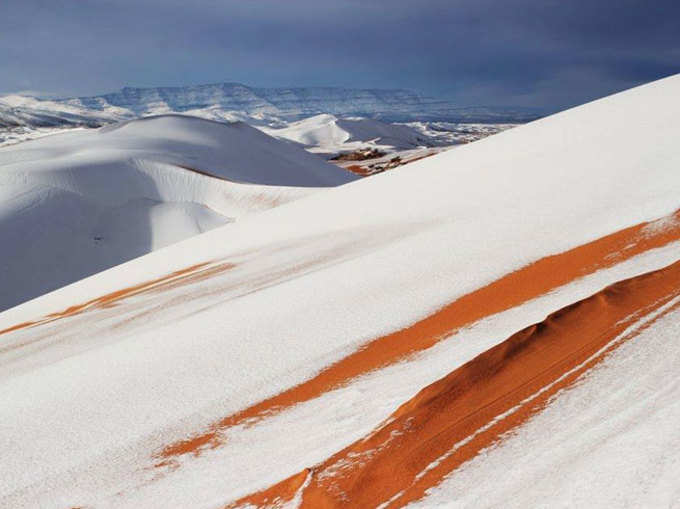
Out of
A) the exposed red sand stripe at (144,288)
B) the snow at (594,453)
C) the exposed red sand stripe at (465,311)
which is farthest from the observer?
the exposed red sand stripe at (144,288)

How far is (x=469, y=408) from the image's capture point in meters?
3.06

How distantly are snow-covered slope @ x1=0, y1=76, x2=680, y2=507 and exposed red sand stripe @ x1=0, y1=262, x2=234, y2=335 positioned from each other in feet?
1.37

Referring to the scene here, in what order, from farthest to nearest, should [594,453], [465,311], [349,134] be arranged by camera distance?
[349,134] < [465,311] < [594,453]

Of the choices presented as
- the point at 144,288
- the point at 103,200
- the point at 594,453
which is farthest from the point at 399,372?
the point at 103,200

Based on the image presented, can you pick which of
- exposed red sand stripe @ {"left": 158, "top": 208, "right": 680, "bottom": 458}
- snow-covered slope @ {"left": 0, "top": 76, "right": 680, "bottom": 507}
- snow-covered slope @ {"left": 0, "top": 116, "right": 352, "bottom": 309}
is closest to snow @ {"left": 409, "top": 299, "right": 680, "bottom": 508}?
snow-covered slope @ {"left": 0, "top": 76, "right": 680, "bottom": 507}

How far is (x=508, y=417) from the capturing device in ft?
9.59

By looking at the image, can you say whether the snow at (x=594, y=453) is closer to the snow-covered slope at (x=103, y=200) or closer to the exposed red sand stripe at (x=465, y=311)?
the exposed red sand stripe at (x=465, y=311)

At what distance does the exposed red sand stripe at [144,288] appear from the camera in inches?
341

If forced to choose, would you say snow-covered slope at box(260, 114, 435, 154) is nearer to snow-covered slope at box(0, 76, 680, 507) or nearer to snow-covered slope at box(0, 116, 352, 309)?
snow-covered slope at box(0, 116, 352, 309)

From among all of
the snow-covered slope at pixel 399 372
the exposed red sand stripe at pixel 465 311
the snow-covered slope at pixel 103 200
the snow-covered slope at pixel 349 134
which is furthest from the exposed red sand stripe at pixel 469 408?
the snow-covered slope at pixel 349 134

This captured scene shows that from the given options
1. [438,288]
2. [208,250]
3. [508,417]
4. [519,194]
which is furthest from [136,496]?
[208,250]

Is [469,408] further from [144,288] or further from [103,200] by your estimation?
[103,200]

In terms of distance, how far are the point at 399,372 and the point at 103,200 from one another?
2991cm

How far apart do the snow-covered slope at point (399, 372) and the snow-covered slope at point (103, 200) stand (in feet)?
61.0
